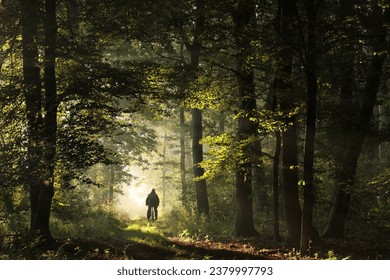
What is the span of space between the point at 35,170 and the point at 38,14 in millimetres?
4690

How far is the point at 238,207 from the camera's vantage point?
50.6ft

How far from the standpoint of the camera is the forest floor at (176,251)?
9180 millimetres

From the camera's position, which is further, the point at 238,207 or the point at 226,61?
the point at 238,207

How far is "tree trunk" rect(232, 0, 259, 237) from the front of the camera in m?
10.5

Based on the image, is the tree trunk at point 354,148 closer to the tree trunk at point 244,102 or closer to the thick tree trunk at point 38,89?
the tree trunk at point 244,102

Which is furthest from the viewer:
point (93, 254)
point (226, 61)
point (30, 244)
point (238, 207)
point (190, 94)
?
point (238, 207)

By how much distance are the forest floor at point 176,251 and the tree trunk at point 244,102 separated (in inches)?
86.1

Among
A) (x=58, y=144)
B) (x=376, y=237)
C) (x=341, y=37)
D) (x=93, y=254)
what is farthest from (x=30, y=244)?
(x=376, y=237)

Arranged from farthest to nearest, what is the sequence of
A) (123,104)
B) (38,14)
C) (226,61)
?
(123,104) < (226,61) < (38,14)

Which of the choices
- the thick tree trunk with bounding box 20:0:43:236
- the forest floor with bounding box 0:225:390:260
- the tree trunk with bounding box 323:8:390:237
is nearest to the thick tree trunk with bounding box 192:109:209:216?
the forest floor with bounding box 0:225:390:260

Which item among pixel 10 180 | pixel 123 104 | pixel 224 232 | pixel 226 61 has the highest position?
pixel 123 104

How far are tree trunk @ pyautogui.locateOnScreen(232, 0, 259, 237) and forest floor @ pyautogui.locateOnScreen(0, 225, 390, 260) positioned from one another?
Result: 2.19 metres

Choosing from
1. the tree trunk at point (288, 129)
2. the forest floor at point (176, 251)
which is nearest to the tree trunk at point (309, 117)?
the tree trunk at point (288, 129)

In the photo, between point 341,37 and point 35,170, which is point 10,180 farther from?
point 341,37
